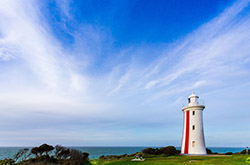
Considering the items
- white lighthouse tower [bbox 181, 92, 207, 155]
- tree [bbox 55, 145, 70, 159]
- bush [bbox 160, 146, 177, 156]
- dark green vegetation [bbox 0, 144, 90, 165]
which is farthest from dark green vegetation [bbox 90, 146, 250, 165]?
tree [bbox 55, 145, 70, 159]

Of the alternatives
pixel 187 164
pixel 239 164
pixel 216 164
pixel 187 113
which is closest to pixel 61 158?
pixel 187 164

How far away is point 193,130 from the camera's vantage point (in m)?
23.0

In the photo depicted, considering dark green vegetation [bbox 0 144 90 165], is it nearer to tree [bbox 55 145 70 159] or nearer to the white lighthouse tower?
tree [bbox 55 145 70 159]

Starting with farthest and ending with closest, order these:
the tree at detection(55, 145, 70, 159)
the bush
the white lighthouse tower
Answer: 1. the bush
2. the white lighthouse tower
3. the tree at detection(55, 145, 70, 159)

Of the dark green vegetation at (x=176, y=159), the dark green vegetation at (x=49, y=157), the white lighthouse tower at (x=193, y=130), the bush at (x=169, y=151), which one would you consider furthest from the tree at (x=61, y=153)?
the white lighthouse tower at (x=193, y=130)

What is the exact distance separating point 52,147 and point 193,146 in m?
17.3

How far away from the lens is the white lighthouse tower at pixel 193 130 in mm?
22464

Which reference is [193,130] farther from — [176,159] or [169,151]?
[176,159]

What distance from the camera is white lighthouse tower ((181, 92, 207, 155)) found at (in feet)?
73.7

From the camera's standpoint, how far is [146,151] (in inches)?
1072

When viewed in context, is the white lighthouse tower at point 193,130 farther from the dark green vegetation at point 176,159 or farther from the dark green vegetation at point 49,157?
the dark green vegetation at point 49,157

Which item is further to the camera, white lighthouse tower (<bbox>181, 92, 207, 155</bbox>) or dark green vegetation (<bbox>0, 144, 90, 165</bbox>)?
white lighthouse tower (<bbox>181, 92, 207, 155</bbox>)

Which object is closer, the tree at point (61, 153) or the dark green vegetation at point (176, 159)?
the dark green vegetation at point (176, 159)

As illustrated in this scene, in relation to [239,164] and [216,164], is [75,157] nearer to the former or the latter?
[216,164]
